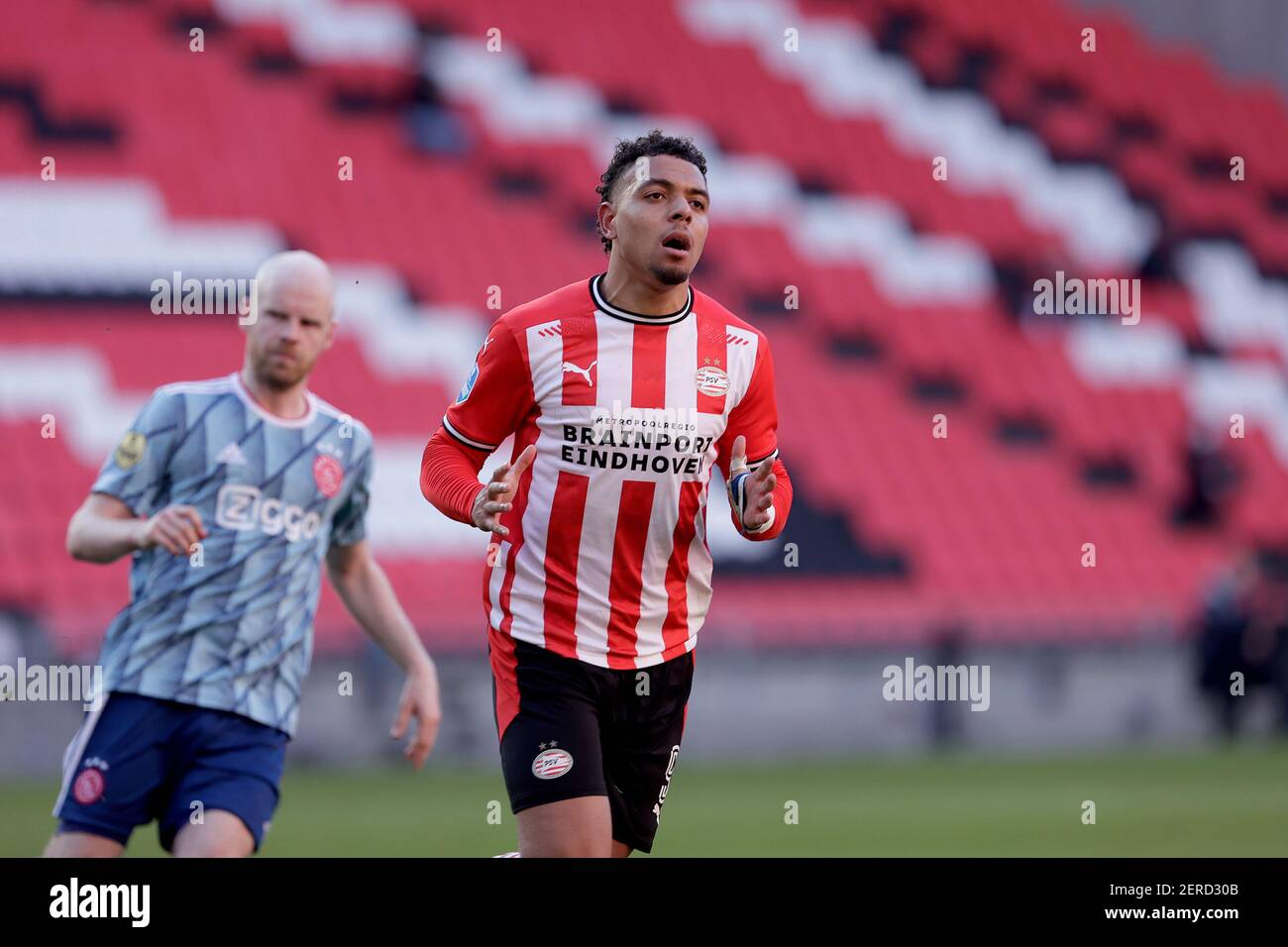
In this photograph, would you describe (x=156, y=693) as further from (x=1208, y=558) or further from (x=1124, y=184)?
(x=1124, y=184)

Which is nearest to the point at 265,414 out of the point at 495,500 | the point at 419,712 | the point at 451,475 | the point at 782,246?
the point at 451,475

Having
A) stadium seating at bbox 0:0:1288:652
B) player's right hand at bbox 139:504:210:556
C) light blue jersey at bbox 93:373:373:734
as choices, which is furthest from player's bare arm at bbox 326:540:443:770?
stadium seating at bbox 0:0:1288:652

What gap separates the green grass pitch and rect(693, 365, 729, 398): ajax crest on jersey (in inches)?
164

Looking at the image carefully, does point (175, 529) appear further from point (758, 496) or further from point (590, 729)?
point (758, 496)

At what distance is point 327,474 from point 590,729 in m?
1.23

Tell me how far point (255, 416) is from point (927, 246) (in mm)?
14260

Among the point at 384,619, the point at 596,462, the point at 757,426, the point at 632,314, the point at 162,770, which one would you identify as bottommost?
the point at 162,770

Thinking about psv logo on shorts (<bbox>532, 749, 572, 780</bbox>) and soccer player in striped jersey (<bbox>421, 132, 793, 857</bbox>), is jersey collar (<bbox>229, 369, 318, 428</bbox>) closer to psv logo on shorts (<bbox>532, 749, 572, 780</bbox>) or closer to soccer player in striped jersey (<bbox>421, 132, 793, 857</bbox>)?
soccer player in striped jersey (<bbox>421, 132, 793, 857</bbox>)

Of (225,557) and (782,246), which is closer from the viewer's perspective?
(225,557)

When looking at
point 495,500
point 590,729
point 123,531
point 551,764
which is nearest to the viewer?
point 495,500

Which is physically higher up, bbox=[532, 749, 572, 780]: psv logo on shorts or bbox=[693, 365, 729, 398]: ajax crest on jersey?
bbox=[693, 365, 729, 398]: ajax crest on jersey

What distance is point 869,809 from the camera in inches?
432

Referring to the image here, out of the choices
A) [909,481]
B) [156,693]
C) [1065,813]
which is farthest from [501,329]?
[909,481]

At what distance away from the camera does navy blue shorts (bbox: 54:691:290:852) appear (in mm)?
4895
